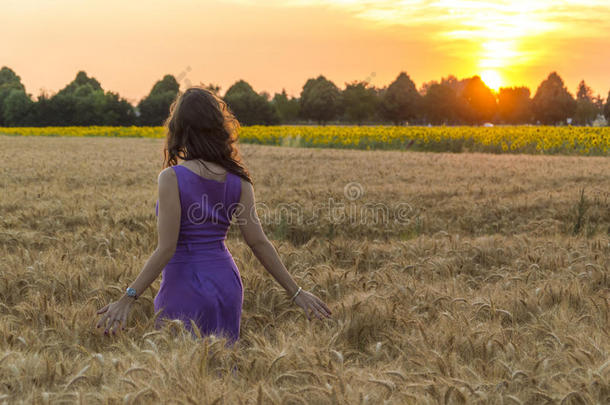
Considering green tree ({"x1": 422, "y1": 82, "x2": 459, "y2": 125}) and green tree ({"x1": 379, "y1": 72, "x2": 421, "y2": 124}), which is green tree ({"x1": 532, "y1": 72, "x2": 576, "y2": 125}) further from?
green tree ({"x1": 379, "y1": 72, "x2": 421, "y2": 124})

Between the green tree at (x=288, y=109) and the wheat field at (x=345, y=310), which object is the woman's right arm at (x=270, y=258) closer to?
the wheat field at (x=345, y=310)

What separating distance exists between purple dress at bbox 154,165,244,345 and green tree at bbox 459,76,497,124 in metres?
76.3

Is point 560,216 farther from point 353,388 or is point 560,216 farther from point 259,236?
point 353,388

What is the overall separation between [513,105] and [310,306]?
278 ft

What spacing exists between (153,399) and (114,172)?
12453 mm

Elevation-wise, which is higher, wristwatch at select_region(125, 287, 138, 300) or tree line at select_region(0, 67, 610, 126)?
tree line at select_region(0, 67, 610, 126)

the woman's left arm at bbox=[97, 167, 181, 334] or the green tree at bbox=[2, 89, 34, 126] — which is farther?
the green tree at bbox=[2, 89, 34, 126]

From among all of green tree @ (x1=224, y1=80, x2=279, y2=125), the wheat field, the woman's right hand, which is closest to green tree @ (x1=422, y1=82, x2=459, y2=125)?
green tree @ (x1=224, y1=80, x2=279, y2=125)

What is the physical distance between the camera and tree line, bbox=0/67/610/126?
63688 millimetres

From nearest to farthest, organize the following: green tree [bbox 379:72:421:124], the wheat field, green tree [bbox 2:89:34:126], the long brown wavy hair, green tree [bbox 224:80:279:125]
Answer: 1. the wheat field
2. the long brown wavy hair
3. green tree [bbox 224:80:279:125]
4. green tree [bbox 2:89:34:126]
5. green tree [bbox 379:72:421:124]

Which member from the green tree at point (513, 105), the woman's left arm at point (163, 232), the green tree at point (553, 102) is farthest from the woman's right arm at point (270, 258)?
the green tree at point (513, 105)

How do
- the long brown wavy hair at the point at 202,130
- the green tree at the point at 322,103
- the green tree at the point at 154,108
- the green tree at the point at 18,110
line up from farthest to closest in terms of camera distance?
the green tree at the point at 322,103 < the green tree at the point at 18,110 < the green tree at the point at 154,108 < the long brown wavy hair at the point at 202,130

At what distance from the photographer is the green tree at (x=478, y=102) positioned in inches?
3017

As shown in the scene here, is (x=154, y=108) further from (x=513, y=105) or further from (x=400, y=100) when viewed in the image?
(x=513, y=105)
